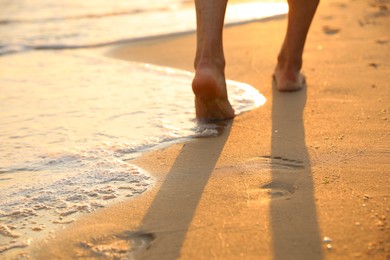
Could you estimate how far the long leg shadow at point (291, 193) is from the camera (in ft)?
5.23

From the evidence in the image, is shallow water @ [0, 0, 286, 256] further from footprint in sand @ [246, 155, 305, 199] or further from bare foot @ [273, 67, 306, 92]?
footprint in sand @ [246, 155, 305, 199]

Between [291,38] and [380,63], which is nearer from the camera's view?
[291,38]

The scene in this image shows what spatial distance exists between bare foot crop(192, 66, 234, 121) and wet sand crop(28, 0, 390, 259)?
80 millimetres

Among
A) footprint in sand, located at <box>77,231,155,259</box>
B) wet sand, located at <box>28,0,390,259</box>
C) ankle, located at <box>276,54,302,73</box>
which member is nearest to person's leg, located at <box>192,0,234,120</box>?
wet sand, located at <box>28,0,390,259</box>

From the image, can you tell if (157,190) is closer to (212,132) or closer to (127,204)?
(127,204)

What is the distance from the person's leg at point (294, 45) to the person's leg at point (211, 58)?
1.66ft

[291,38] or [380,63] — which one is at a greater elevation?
[291,38]

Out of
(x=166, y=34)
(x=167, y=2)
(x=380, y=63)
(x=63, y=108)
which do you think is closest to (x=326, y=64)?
(x=380, y=63)

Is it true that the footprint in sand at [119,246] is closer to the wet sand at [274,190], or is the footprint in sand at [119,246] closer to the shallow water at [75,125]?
the wet sand at [274,190]

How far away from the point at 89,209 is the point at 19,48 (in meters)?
2.97

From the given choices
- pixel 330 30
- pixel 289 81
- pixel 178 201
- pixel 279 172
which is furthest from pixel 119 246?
pixel 330 30

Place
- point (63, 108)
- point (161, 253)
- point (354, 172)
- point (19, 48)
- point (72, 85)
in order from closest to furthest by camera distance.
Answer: point (161, 253) < point (354, 172) < point (63, 108) < point (72, 85) < point (19, 48)

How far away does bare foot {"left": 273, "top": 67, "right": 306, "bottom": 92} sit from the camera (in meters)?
3.09

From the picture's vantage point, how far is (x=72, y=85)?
3.38 metres
